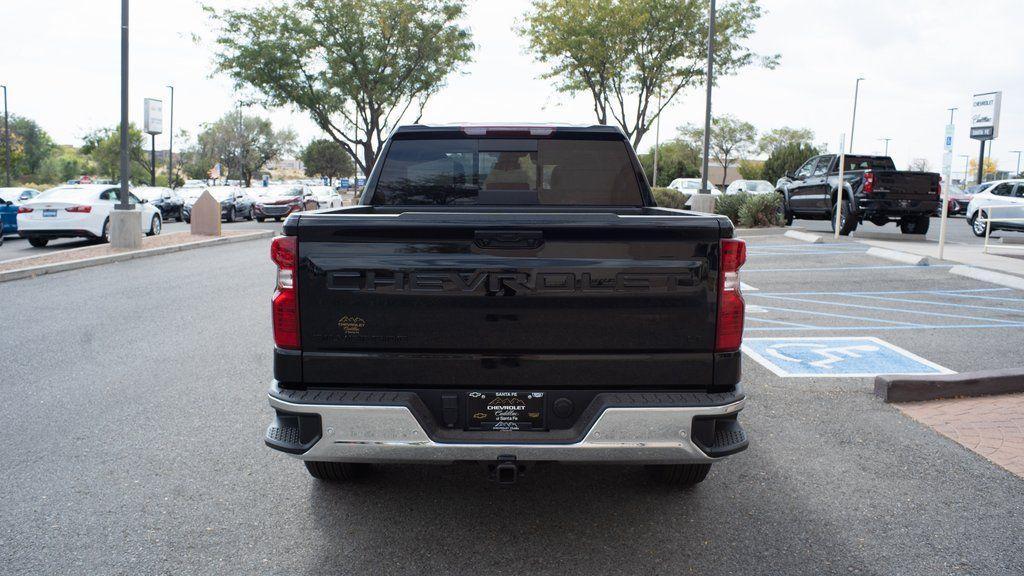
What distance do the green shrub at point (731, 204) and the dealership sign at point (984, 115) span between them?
8.22 metres

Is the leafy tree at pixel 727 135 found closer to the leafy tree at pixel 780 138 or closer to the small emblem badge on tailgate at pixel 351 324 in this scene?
the leafy tree at pixel 780 138

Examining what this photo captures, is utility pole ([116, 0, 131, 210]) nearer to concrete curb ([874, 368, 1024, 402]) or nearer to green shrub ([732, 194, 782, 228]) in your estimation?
green shrub ([732, 194, 782, 228])

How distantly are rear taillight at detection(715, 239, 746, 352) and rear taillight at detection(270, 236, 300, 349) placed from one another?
1.79m

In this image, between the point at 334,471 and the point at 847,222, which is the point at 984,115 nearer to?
the point at 847,222

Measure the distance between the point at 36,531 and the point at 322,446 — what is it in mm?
1558

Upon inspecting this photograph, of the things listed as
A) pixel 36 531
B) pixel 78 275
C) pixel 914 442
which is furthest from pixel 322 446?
pixel 78 275

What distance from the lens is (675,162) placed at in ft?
257

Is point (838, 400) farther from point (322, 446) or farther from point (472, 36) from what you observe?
point (472, 36)

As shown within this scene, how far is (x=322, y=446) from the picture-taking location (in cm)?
344

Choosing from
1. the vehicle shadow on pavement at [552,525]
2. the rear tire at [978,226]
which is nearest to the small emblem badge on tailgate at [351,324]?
the vehicle shadow on pavement at [552,525]

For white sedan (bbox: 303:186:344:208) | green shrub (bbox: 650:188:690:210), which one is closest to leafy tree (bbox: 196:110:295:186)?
white sedan (bbox: 303:186:344:208)

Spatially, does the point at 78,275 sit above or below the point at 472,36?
below

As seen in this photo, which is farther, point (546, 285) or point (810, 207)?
point (810, 207)

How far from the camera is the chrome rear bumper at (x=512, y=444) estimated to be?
337cm
